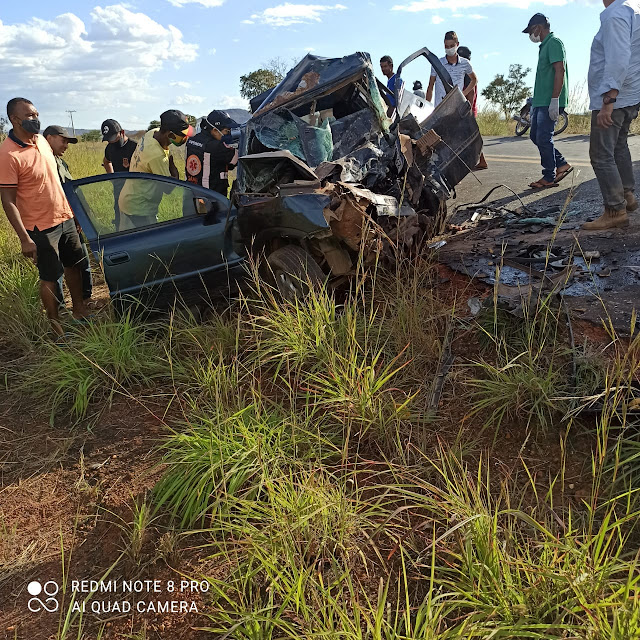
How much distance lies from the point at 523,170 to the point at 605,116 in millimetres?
3986

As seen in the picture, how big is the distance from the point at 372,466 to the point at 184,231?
8.16 feet

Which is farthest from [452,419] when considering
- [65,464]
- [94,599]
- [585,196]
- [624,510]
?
[585,196]

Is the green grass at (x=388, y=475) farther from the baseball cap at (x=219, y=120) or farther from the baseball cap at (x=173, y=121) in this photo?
the baseball cap at (x=219, y=120)

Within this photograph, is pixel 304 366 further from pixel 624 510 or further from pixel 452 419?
pixel 624 510

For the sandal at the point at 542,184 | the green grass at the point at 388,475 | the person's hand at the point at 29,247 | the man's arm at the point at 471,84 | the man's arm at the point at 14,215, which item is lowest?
the green grass at the point at 388,475

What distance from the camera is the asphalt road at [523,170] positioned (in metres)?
6.25

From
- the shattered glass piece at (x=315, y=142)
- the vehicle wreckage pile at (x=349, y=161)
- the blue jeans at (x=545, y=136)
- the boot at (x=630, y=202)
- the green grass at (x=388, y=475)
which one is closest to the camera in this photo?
the green grass at (x=388, y=475)

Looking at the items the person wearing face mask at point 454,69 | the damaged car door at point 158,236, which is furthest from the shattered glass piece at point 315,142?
the person wearing face mask at point 454,69

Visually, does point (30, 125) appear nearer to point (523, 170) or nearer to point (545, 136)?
point (545, 136)

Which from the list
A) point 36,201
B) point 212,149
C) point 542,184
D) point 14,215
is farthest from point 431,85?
point 14,215

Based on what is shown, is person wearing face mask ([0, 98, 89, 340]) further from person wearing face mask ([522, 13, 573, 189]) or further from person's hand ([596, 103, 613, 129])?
person wearing face mask ([522, 13, 573, 189])

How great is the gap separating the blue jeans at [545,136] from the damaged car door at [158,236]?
4071 mm

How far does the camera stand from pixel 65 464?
2883 mm

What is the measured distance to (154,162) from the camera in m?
5.09
